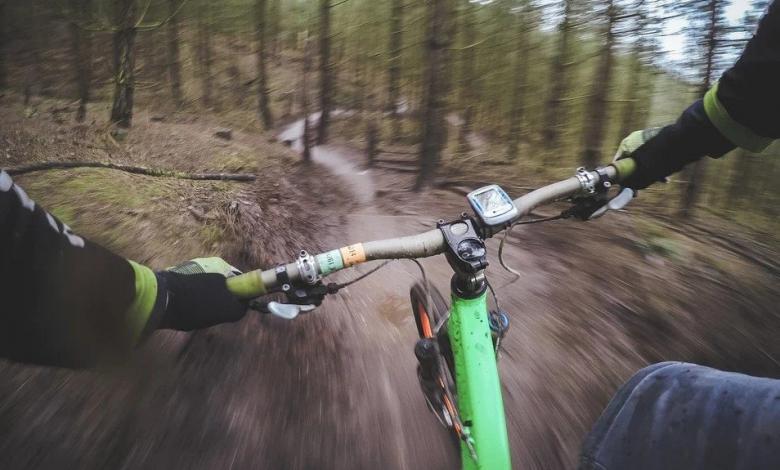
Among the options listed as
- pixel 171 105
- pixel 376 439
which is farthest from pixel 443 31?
pixel 171 105

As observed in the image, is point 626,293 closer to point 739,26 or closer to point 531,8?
point 739,26

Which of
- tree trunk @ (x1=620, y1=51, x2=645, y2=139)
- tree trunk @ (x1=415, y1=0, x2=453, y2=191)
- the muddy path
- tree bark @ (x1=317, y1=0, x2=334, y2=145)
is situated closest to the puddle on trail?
tree bark @ (x1=317, y1=0, x2=334, y2=145)

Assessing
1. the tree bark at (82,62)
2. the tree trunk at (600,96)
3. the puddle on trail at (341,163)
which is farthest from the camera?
the tree bark at (82,62)

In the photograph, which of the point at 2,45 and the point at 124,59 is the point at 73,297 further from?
the point at 2,45

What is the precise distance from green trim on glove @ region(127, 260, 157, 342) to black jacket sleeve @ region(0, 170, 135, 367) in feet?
0.06

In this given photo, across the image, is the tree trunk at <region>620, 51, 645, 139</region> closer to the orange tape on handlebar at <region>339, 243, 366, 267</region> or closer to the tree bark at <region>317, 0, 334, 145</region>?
the tree bark at <region>317, 0, 334, 145</region>

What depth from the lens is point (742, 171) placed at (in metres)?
13.6

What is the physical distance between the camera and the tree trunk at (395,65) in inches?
438

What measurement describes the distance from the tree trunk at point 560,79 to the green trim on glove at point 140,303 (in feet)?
35.4

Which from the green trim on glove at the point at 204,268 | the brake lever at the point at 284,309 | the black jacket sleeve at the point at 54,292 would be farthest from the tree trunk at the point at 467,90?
the black jacket sleeve at the point at 54,292

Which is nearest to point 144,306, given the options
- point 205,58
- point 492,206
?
point 492,206

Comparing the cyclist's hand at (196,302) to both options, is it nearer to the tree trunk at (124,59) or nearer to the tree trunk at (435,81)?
the tree trunk at (435,81)

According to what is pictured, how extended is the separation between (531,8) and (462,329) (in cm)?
1214

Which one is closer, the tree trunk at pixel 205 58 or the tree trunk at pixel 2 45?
the tree trunk at pixel 2 45
